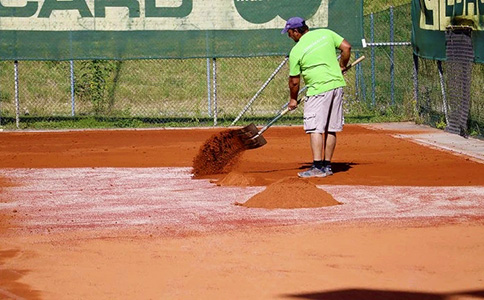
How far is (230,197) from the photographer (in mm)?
11602

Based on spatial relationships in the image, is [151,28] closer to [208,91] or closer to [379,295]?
[208,91]

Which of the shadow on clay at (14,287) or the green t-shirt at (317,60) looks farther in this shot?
the green t-shirt at (317,60)

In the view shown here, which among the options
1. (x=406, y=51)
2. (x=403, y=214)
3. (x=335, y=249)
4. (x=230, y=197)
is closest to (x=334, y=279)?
(x=335, y=249)

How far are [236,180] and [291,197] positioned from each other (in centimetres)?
196

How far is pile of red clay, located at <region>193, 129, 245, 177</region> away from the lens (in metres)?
13.8

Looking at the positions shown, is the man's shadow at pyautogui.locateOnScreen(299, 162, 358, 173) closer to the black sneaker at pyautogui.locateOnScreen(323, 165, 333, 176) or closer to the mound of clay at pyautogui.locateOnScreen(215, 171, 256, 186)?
the black sneaker at pyautogui.locateOnScreen(323, 165, 333, 176)

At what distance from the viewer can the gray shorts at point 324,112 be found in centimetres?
1344

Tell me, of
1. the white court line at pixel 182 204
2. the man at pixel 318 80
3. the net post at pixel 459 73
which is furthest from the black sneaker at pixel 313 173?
the net post at pixel 459 73

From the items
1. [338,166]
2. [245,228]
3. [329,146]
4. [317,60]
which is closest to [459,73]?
[338,166]

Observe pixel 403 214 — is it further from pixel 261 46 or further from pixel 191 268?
pixel 261 46

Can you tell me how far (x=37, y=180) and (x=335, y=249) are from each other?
6.45 m

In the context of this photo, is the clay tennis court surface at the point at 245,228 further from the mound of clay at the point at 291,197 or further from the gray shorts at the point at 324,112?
the gray shorts at the point at 324,112

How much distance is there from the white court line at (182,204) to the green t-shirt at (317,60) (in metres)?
1.73

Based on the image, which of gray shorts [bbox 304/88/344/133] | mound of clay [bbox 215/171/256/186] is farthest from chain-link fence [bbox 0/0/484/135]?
mound of clay [bbox 215/171/256/186]
